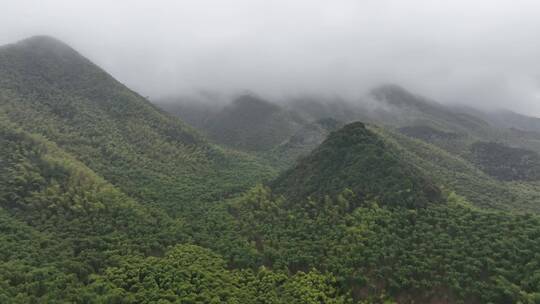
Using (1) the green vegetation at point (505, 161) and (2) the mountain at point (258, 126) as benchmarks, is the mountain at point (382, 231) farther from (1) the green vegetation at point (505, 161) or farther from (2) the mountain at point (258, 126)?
(1) the green vegetation at point (505, 161)

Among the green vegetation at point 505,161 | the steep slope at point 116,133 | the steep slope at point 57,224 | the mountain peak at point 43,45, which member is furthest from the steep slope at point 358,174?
the mountain peak at point 43,45

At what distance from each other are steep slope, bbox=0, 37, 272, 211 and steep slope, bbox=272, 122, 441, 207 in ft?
45.8

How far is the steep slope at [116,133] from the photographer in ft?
236

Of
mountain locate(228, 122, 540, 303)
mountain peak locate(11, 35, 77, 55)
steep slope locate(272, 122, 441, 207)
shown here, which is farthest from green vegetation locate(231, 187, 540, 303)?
mountain peak locate(11, 35, 77, 55)

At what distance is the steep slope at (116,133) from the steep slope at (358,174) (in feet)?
45.8

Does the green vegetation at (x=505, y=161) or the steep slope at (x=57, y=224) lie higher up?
the green vegetation at (x=505, y=161)

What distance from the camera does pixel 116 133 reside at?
85438 mm

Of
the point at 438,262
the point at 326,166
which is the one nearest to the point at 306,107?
the point at 326,166

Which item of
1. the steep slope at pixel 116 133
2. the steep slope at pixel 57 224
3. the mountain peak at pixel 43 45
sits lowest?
the steep slope at pixel 57 224

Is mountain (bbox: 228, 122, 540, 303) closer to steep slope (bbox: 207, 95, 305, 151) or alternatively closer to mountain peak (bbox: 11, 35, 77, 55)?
steep slope (bbox: 207, 95, 305, 151)

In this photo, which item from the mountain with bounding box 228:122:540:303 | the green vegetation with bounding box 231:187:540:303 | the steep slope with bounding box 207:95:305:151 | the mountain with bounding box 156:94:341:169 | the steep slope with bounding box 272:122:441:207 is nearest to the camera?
the green vegetation with bounding box 231:187:540:303

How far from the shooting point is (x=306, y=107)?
178625 mm

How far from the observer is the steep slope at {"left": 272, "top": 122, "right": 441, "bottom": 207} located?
52.9 m

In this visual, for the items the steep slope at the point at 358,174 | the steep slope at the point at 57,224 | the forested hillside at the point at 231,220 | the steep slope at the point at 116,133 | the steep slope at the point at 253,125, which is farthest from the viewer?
the steep slope at the point at 253,125
